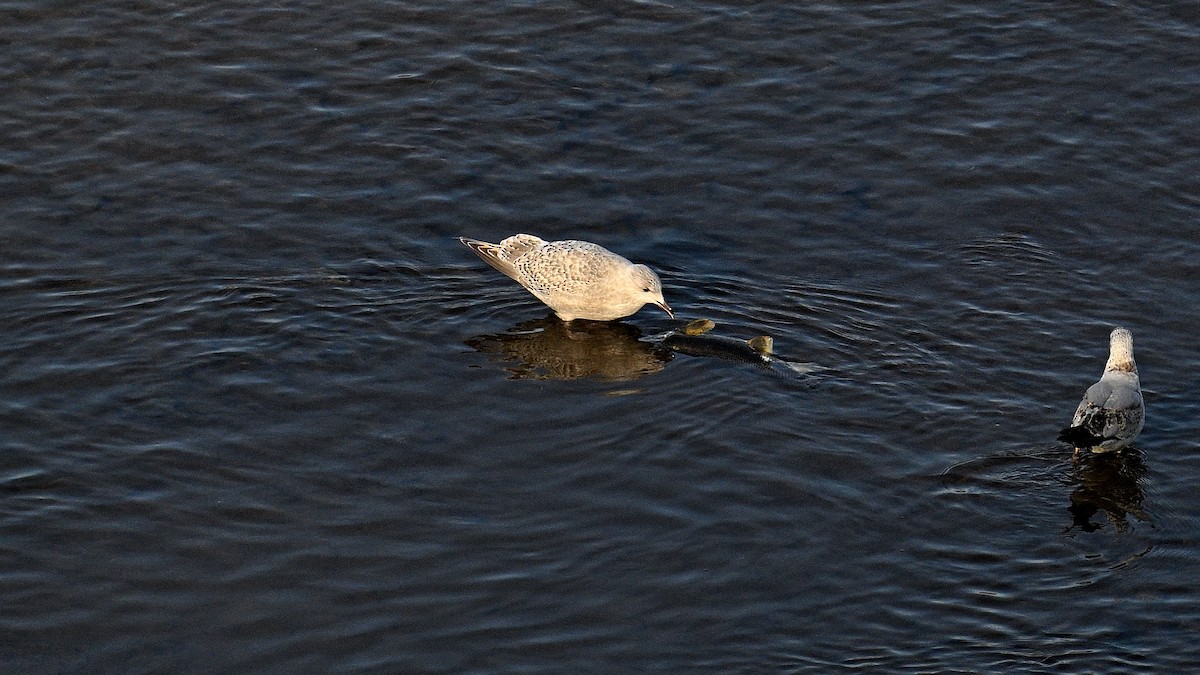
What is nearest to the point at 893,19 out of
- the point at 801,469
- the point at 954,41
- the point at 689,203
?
the point at 954,41

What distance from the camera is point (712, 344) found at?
1395cm

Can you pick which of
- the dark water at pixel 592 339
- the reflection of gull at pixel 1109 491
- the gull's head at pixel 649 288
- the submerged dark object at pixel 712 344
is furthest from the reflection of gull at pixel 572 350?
the reflection of gull at pixel 1109 491

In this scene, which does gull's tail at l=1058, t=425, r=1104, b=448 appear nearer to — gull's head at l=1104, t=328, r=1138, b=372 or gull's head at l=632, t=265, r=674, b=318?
gull's head at l=1104, t=328, r=1138, b=372

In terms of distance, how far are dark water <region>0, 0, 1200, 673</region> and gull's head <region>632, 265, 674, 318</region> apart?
503mm

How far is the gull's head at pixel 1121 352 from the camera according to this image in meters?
13.0

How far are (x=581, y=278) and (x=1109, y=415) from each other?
4425mm

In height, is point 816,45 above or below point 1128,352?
above

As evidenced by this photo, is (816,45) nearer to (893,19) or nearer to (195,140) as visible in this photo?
(893,19)

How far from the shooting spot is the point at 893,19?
19406mm

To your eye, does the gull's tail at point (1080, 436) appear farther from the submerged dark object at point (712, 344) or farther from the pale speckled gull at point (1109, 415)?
the submerged dark object at point (712, 344)

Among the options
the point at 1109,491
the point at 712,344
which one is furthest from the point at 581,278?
the point at 1109,491

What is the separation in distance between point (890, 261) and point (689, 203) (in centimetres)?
206

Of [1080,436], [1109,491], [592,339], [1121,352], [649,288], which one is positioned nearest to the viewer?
[1080,436]

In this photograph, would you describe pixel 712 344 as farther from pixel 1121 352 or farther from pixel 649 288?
pixel 1121 352
